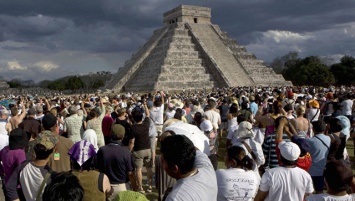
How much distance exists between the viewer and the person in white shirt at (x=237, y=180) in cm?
400

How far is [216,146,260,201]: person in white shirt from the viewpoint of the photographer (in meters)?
4.00

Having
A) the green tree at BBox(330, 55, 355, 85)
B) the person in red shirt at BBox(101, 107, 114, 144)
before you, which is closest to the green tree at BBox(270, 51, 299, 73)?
the green tree at BBox(330, 55, 355, 85)

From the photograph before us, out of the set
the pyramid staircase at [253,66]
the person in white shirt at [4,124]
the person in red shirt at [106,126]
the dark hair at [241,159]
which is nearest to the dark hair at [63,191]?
the dark hair at [241,159]

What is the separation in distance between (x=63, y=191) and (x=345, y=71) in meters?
72.6

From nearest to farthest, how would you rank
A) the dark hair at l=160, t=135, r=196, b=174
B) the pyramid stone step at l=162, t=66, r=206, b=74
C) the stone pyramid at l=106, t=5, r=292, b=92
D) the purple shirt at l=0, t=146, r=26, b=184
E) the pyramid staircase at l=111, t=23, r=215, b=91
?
the dark hair at l=160, t=135, r=196, b=174, the purple shirt at l=0, t=146, r=26, b=184, the pyramid staircase at l=111, t=23, r=215, b=91, the pyramid stone step at l=162, t=66, r=206, b=74, the stone pyramid at l=106, t=5, r=292, b=92

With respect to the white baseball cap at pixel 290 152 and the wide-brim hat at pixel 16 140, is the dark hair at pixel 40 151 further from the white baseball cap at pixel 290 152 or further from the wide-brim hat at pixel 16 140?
the white baseball cap at pixel 290 152

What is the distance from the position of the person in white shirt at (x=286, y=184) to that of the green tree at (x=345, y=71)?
6959cm

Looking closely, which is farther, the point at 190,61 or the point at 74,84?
the point at 74,84

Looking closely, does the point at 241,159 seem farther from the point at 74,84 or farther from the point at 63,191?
the point at 74,84

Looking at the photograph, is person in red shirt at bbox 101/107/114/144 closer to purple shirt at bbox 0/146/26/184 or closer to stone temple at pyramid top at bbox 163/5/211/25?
purple shirt at bbox 0/146/26/184

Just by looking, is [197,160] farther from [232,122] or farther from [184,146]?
[232,122]

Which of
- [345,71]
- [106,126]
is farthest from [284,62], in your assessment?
[106,126]

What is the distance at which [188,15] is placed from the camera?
62062 millimetres

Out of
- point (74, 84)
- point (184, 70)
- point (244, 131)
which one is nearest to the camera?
point (244, 131)
